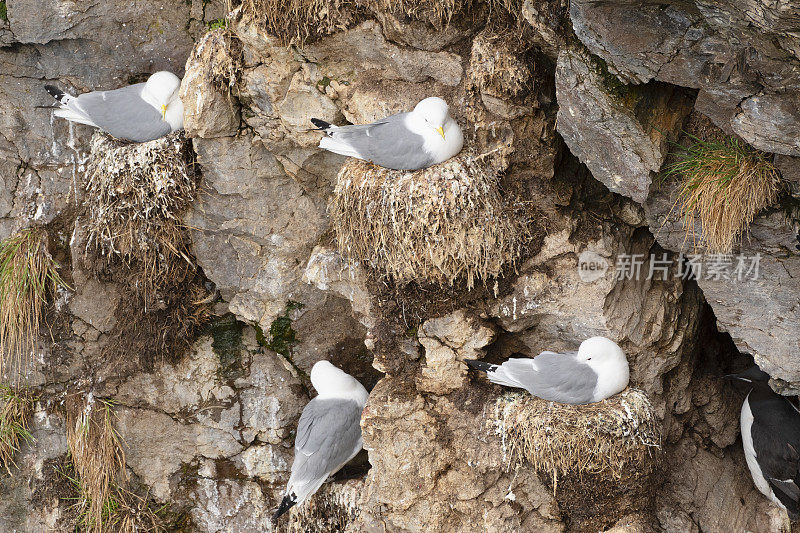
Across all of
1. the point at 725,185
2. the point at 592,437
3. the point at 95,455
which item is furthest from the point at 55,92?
the point at 725,185

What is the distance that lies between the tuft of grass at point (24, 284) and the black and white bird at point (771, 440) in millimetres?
5113

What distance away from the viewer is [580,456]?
15.2ft

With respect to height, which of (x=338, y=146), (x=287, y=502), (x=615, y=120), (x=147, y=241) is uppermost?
Result: (x=615, y=120)

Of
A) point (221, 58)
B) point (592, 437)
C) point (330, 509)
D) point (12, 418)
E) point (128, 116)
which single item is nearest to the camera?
point (592, 437)

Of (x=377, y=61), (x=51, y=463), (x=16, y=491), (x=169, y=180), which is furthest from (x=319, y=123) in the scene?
(x=16, y=491)

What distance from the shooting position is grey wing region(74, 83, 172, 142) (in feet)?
18.9

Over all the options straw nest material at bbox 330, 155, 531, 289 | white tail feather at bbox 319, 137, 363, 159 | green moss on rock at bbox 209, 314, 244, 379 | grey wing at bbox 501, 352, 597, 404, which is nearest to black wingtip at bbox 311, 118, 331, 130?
white tail feather at bbox 319, 137, 363, 159

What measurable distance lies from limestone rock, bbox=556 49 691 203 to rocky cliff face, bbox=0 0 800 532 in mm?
13

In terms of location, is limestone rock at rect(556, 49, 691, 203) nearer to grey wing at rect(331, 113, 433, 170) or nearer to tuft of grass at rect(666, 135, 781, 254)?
tuft of grass at rect(666, 135, 781, 254)

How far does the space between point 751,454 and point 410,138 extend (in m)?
2.94

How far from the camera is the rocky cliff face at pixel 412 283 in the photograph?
14.1ft

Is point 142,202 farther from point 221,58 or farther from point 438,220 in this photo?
point 438,220

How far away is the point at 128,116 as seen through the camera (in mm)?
5750

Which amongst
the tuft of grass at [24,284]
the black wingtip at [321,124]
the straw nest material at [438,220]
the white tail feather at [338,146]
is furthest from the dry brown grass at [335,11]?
the tuft of grass at [24,284]
